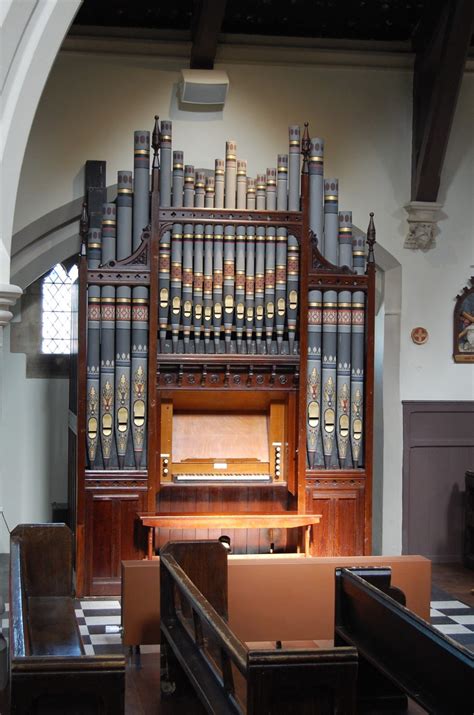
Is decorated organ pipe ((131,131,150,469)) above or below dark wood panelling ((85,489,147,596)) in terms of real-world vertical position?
above

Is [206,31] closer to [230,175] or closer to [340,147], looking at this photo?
[230,175]

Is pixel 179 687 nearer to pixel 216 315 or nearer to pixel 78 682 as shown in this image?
pixel 78 682

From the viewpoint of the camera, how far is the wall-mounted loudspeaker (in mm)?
8773

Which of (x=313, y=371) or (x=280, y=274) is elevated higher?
(x=280, y=274)

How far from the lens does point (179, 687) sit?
4941 mm

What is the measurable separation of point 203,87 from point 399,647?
5737mm

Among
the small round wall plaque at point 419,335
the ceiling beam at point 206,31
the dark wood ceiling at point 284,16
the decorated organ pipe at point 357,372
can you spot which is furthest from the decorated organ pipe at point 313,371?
the dark wood ceiling at point 284,16

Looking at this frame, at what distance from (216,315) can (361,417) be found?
1.39 m

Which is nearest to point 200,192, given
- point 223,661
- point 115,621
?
point 115,621

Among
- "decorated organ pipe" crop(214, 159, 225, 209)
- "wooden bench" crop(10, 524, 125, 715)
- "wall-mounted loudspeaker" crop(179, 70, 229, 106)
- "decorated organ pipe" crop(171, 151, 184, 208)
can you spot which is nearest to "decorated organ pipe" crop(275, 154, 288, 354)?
"decorated organ pipe" crop(214, 159, 225, 209)

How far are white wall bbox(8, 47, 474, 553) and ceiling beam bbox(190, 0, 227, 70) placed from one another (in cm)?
24

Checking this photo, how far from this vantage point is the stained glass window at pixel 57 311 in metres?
11.1

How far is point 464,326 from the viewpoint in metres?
9.58

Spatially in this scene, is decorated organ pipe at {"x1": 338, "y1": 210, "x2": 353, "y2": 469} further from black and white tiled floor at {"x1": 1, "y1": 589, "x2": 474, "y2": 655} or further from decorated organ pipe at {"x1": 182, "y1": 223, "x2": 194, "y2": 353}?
black and white tiled floor at {"x1": 1, "y1": 589, "x2": 474, "y2": 655}
